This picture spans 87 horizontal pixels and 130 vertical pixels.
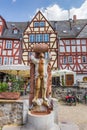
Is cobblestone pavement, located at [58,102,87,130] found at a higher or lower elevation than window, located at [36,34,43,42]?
lower

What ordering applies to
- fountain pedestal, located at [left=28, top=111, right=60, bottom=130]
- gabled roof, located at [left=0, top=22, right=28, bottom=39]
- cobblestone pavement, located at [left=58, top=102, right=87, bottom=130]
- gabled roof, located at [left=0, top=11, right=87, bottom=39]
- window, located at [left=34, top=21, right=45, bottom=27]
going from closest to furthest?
fountain pedestal, located at [left=28, top=111, right=60, bottom=130]
cobblestone pavement, located at [left=58, top=102, right=87, bottom=130]
window, located at [left=34, top=21, right=45, bottom=27]
gabled roof, located at [left=0, top=11, right=87, bottom=39]
gabled roof, located at [left=0, top=22, right=28, bottom=39]

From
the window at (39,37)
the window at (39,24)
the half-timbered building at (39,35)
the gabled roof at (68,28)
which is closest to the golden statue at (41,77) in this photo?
the half-timbered building at (39,35)

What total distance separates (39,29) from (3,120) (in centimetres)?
2349

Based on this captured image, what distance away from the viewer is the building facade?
93.7ft

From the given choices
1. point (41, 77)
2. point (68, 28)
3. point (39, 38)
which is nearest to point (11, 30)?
point (39, 38)

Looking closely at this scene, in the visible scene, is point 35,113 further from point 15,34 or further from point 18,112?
point 15,34

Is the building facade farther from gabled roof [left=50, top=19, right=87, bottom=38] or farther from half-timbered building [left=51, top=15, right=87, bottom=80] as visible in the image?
gabled roof [left=50, top=19, right=87, bottom=38]

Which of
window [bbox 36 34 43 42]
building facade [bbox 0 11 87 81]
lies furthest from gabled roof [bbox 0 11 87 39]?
window [bbox 36 34 43 42]

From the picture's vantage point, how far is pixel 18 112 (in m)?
6.63

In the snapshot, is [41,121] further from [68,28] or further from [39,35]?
[68,28]

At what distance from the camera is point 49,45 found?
28531mm

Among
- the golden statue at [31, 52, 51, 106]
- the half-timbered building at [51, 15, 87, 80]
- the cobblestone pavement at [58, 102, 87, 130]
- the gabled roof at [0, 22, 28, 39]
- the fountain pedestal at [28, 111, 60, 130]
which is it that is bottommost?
the cobblestone pavement at [58, 102, 87, 130]

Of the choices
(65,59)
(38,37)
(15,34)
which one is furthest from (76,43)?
(15,34)

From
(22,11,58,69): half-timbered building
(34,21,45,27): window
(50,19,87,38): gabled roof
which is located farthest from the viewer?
(50,19,87,38): gabled roof
